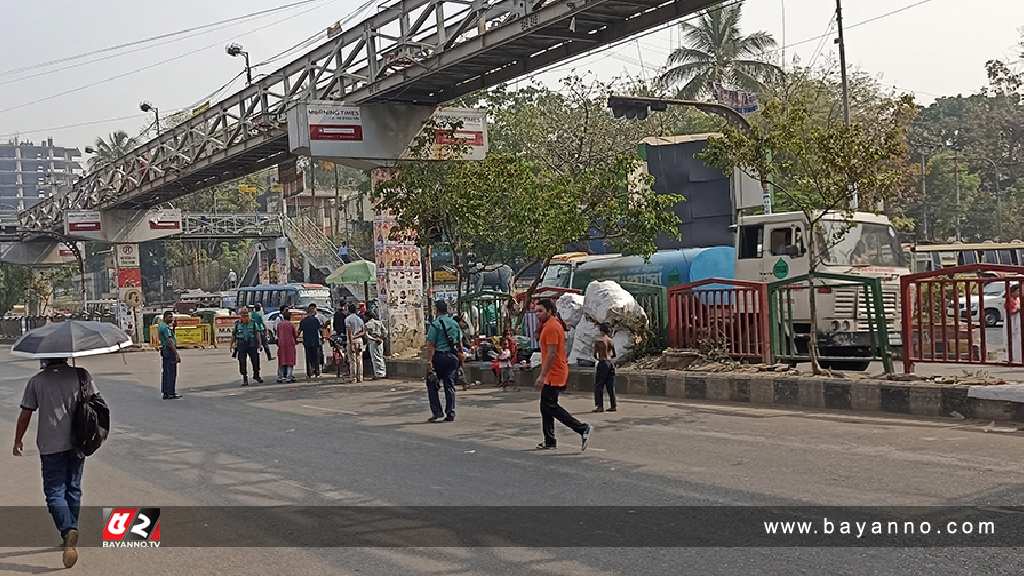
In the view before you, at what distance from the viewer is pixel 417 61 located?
2016 cm

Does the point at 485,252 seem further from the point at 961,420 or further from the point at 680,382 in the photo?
the point at 961,420

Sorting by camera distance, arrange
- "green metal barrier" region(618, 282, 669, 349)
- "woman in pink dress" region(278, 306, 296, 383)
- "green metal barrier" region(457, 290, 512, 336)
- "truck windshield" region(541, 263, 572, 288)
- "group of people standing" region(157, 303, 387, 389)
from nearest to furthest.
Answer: "green metal barrier" region(618, 282, 669, 349)
"group of people standing" region(157, 303, 387, 389)
"green metal barrier" region(457, 290, 512, 336)
"woman in pink dress" region(278, 306, 296, 383)
"truck windshield" region(541, 263, 572, 288)

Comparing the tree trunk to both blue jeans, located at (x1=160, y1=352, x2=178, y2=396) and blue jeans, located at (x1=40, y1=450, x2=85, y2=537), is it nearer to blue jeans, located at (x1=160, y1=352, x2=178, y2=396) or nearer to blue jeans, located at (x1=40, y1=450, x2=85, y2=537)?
blue jeans, located at (x1=160, y1=352, x2=178, y2=396)

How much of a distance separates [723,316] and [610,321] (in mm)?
1959

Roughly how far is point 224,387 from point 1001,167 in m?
52.5

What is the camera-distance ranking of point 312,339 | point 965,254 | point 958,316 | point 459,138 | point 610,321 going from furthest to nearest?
point 965,254, point 312,339, point 459,138, point 610,321, point 958,316

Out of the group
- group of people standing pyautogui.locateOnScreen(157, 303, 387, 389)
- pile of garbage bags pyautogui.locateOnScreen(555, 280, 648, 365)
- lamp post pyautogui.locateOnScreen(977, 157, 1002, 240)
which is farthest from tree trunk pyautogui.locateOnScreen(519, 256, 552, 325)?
lamp post pyautogui.locateOnScreen(977, 157, 1002, 240)

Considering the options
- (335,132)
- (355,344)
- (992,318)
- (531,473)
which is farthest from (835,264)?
(335,132)

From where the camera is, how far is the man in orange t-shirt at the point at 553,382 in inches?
421

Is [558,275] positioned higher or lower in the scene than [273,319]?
higher

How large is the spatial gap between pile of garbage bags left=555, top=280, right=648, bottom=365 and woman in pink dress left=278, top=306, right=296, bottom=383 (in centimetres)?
687

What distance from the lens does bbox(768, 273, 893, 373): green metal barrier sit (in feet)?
46.1

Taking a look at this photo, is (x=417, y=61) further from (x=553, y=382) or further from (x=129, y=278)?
(x=129, y=278)

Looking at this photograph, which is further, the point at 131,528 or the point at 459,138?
the point at 459,138
